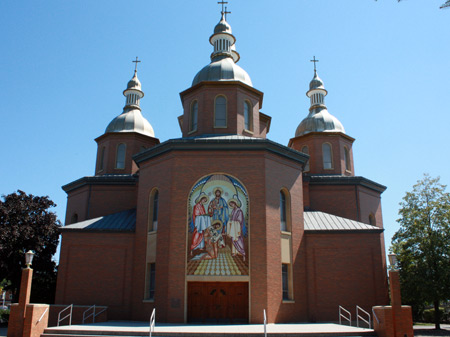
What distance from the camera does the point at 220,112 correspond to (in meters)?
22.3

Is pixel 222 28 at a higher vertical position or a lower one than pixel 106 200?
higher

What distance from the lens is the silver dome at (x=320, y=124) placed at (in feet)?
96.8

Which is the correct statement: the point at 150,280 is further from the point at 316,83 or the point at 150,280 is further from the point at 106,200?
the point at 316,83

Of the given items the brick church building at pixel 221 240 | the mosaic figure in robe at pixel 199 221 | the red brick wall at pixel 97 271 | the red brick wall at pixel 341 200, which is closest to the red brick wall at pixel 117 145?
the brick church building at pixel 221 240

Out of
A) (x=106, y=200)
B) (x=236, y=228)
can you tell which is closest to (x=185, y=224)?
(x=236, y=228)

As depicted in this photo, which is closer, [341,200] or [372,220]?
[341,200]

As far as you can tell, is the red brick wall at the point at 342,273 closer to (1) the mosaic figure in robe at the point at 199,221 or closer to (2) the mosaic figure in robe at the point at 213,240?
(2) the mosaic figure in robe at the point at 213,240

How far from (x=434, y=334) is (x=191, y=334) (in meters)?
15.2

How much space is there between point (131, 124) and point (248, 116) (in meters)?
10.4

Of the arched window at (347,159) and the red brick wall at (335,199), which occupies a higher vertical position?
the arched window at (347,159)

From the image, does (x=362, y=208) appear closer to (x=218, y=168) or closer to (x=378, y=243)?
(x=378, y=243)

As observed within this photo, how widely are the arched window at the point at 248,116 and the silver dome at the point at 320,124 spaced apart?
8.01 meters

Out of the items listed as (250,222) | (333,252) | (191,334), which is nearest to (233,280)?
(250,222)

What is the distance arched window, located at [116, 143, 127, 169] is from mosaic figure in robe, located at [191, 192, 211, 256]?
444 inches
